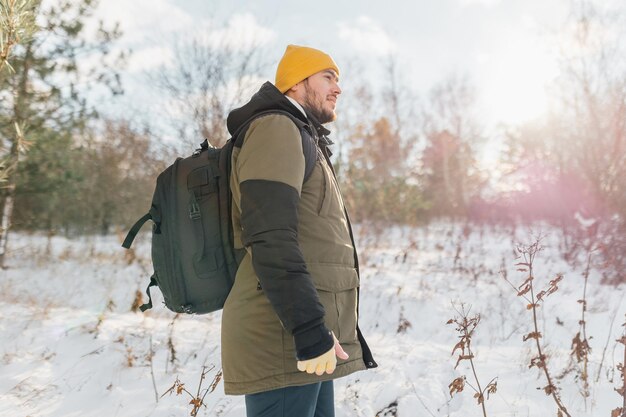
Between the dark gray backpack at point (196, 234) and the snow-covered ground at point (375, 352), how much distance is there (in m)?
1.22

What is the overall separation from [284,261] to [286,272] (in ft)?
0.09

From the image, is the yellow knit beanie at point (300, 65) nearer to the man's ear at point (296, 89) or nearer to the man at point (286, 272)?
the man's ear at point (296, 89)

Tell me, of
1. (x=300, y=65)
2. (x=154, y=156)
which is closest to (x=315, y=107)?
(x=300, y=65)

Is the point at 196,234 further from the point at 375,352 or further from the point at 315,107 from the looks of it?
the point at 375,352

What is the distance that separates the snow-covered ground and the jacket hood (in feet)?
5.15

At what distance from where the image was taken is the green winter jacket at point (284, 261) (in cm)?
114

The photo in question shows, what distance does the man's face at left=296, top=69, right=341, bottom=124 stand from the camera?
1584mm

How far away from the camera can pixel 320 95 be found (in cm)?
160

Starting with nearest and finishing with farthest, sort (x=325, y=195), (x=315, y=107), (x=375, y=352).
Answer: (x=325, y=195), (x=315, y=107), (x=375, y=352)

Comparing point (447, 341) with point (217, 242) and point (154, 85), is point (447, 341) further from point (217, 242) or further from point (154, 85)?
point (154, 85)

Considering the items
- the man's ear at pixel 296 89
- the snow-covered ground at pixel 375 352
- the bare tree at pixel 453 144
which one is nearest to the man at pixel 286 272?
the man's ear at pixel 296 89

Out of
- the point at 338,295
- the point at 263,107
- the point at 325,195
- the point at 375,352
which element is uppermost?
the point at 263,107

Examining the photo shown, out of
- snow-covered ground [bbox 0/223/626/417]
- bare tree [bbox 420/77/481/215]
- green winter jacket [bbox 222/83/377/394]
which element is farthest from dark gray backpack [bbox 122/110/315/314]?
bare tree [bbox 420/77/481/215]

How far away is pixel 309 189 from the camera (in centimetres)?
134
